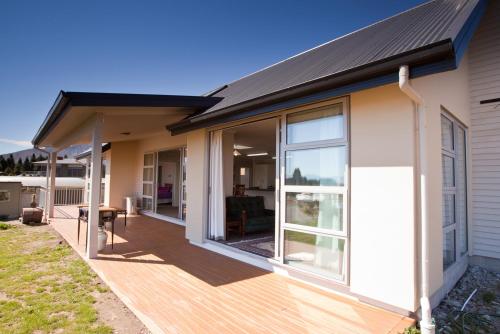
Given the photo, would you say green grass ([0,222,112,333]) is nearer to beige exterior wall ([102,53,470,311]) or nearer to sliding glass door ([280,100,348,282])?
sliding glass door ([280,100,348,282])

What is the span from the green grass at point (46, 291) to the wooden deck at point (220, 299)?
35cm

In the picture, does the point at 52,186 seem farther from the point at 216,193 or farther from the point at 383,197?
the point at 383,197

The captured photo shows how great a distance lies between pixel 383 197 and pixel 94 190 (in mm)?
4899

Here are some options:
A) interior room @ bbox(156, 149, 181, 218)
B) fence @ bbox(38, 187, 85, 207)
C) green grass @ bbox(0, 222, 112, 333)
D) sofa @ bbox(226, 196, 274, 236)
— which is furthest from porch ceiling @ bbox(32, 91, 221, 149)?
fence @ bbox(38, 187, 85, 207)

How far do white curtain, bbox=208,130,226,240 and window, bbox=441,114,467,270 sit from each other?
161 inches

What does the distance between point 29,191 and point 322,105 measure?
13.3 meters

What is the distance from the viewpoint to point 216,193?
6.05 metres

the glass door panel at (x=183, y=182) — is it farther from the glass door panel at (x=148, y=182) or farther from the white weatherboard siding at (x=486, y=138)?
the white weatherboard siding at (x=486, y=138)

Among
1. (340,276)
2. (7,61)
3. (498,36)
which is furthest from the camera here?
(7,61)

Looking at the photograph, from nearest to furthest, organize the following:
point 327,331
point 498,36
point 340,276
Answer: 1. point 327,331
2. point 340,276
3. point 498,36

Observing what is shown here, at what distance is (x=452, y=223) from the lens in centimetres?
427

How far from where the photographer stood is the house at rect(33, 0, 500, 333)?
113 inches

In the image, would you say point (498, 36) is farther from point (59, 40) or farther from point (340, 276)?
point (59, 40)

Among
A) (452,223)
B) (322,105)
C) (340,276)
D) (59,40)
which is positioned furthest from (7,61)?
(452,223)
